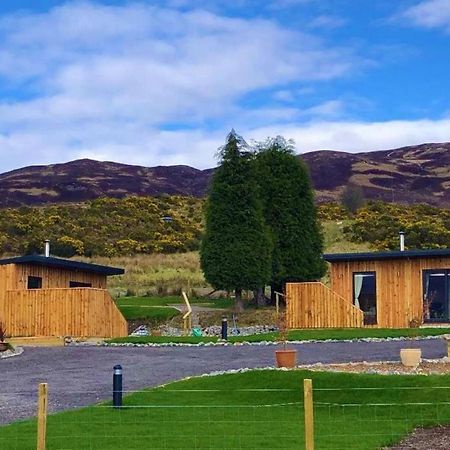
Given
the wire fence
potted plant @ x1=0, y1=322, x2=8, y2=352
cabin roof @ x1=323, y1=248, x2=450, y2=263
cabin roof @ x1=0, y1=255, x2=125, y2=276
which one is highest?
cabin roof @ x1=323, y1=248, x2=450, y2=263

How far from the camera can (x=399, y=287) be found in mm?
29547

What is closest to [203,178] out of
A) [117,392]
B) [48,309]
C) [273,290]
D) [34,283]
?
[273,290]

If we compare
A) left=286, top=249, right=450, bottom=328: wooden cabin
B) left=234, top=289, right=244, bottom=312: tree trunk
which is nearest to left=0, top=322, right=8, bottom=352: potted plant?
left=234, top=289, right=244, bottom=312: tree trunk

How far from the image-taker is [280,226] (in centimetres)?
3609

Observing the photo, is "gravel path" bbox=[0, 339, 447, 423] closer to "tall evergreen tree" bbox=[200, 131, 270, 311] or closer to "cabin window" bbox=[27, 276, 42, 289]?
"cabin window" bbox=[27, 276, 42, 289]

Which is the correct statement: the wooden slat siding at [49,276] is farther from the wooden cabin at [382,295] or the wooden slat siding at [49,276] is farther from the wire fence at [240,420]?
the wire fence at [240,420]

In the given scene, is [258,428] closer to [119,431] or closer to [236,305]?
[119,431]

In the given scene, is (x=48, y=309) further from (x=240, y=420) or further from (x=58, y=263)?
(x=240, y=420)

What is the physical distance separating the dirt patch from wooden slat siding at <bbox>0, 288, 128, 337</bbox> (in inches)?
702

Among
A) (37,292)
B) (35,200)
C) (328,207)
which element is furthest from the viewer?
(35,200)

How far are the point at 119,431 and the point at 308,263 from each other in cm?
2484

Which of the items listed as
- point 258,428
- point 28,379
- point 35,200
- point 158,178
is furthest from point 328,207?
point 258,428

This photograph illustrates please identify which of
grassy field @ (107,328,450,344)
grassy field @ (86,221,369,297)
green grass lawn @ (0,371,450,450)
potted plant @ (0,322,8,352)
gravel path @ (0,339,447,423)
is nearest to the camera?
green grass lawn @ (0,371,450,450)

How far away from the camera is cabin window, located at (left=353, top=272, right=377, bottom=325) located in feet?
97.8
